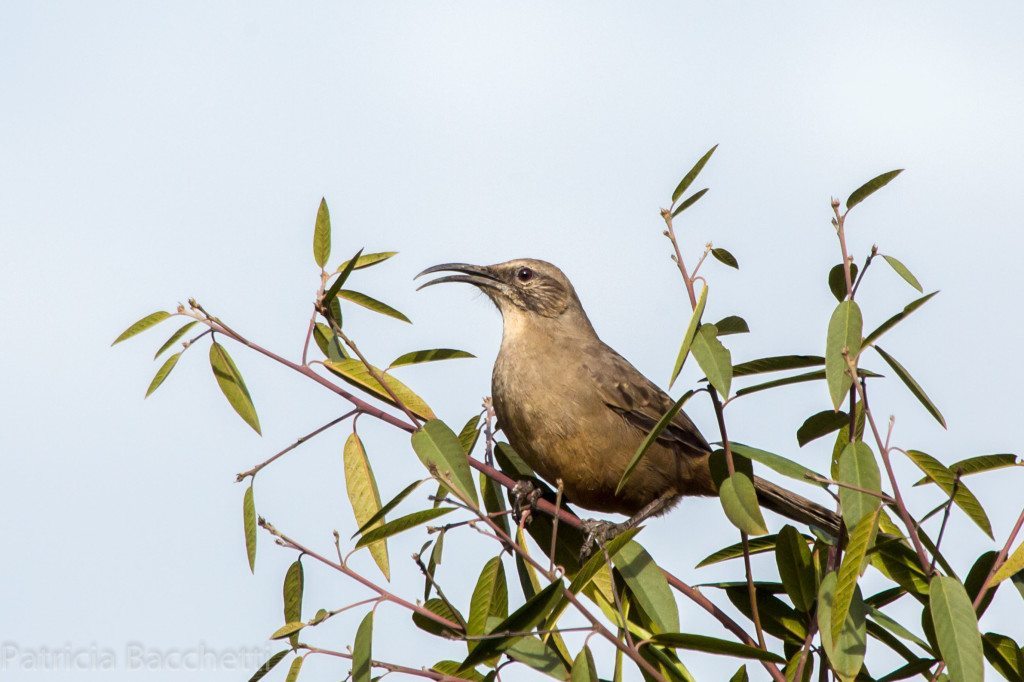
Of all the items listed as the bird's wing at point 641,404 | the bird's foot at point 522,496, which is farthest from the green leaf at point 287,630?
the bird's wing at point 641,404

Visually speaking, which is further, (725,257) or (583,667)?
(725,257)

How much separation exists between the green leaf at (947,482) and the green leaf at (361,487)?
1.81 metres

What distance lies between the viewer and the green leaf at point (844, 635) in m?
3.07

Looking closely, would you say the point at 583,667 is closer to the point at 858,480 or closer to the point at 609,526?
the point at 858,480

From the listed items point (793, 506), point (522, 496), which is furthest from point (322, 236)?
point (793, 506)

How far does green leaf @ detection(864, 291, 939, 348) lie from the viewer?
3012 millimetres

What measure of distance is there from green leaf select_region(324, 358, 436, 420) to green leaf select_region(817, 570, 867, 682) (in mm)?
1449

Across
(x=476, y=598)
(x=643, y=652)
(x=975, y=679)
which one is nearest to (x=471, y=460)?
(x=476, y=598)

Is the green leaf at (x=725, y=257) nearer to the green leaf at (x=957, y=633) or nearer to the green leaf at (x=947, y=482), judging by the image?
the green leaf at (x=947, y=482)

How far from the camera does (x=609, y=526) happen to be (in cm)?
489

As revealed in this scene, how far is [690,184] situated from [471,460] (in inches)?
53.2

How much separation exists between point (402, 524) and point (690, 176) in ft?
4.51

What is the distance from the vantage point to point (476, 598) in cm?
358

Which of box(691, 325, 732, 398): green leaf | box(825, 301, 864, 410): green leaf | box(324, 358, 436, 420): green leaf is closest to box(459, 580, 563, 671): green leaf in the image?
box(691, 325, 732, 398): green leaf
